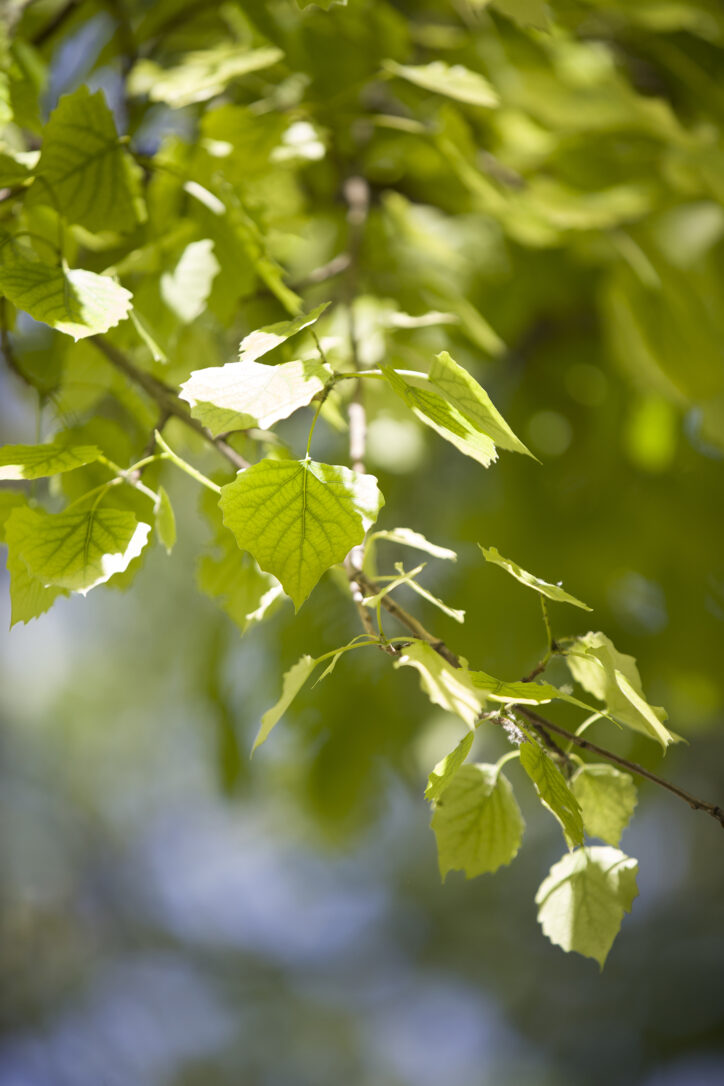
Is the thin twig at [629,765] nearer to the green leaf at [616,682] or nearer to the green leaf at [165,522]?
the green leaf at [616,682]

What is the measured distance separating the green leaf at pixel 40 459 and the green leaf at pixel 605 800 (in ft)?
0.81

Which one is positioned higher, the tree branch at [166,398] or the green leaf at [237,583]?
the tree branch at [166,398]

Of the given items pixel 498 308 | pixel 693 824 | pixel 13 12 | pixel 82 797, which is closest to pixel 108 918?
pixel 82 797

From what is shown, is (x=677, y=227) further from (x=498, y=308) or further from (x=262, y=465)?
(x=262, y=465)

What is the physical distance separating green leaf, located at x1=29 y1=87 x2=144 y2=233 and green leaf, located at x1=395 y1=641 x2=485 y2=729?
309 mm

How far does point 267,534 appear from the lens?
295mm

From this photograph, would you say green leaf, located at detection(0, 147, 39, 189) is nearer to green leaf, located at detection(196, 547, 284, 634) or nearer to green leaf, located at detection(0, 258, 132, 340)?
green leaf, located at detection(0, 258, 132, 340)

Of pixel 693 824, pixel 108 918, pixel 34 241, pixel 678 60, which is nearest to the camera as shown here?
pixel 34 241

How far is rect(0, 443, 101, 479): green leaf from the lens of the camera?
0.32 m

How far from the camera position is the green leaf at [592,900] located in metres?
0.32

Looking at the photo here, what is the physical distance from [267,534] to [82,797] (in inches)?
106

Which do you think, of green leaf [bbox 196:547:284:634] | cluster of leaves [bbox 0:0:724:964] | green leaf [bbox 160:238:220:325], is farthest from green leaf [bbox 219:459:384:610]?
green leaf [bbox 160:238:220:325]

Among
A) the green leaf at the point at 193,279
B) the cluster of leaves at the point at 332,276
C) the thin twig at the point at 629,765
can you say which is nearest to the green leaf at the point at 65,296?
the cluster of leaves at the point at 332,276

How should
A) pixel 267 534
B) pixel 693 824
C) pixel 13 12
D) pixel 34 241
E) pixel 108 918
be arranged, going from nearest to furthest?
pixel 267 534
pixel 34 241
pixel 13 12
pixel 693 824
pixel 108 918
